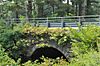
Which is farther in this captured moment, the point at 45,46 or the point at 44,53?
the point at 44,53

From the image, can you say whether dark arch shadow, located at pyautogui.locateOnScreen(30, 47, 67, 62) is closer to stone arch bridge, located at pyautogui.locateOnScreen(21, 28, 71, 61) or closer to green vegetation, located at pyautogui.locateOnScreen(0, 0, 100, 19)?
stone arch bridge, located at pyautogui.locateOnScreen(21, 28, 71, 61)

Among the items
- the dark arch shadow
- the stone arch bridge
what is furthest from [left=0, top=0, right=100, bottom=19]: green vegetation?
the stone arch bridge

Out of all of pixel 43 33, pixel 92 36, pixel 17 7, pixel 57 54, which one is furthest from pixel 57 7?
pixel 92 36

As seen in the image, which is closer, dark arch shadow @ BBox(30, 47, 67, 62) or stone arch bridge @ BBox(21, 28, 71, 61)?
stone arch bridge @ BBox(21, 28, 71, 61)

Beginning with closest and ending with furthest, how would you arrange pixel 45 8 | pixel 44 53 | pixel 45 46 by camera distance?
pixel 45 46 → pixel 44 53 → pixel 45 8

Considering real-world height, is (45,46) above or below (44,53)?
above

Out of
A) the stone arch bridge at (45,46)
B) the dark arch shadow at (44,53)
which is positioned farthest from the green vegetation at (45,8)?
the stone arch bridge at (45,46)

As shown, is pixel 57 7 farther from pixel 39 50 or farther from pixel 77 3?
pixel 39 50

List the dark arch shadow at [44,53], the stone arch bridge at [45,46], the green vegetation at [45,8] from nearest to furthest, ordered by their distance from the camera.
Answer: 1. the stone arch bridge at [45,46]
2. the dark arch shadow at [44,53]
3. the green vegetation at [45,8]

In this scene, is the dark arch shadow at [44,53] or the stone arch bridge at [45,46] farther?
the dark arch shadow at [44,53]

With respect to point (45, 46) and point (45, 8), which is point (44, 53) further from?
point (45, 8)

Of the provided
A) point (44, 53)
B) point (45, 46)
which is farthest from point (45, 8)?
point (45, 46)

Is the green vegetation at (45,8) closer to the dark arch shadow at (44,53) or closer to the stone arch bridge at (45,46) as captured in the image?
the dark arch shadow at (44,53)

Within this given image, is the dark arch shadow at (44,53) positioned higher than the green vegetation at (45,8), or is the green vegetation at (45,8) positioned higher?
the green vegetation at (45,8)
